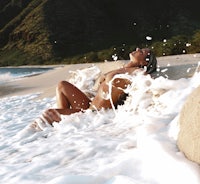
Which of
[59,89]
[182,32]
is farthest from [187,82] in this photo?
[182,32]

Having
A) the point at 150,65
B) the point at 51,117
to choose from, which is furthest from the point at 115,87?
the point at 51,117

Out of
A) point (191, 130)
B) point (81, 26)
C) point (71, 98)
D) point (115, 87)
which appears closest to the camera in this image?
point (191, 130)

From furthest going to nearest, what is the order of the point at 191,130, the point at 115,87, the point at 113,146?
1. the point at 115,87
2. the point at 113,146
3. the point at 191,130

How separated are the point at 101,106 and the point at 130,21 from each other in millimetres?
75436

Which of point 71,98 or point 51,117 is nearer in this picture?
point 51,117

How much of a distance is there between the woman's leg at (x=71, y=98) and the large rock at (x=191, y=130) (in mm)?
2928

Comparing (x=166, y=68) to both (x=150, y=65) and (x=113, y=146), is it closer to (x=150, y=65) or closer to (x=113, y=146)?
(x=150, y=65)

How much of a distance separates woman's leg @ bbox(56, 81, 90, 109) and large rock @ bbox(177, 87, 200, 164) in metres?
2.93

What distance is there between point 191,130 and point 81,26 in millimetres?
67390

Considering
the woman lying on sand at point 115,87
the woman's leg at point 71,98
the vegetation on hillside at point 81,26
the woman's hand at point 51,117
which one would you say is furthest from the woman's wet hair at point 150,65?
the vegetation on hillside at point 81,26

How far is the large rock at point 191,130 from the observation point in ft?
11.6

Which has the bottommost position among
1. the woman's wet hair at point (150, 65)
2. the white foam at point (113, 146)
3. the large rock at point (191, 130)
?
the white foam at point (113, 146)

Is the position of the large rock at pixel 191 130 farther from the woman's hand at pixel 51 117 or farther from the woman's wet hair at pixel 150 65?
the woman's hand at pixel 51 117

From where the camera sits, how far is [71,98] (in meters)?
6.77
